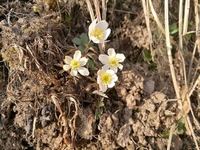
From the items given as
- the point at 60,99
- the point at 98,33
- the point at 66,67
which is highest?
the point at 98,33

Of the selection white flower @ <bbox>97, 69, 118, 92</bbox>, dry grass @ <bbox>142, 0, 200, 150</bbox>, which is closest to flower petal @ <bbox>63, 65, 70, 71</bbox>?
white flower @ <bbox>97, 69, 118, 92</bbox>

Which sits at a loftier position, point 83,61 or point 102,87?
point 83,61

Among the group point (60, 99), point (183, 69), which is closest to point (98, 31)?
point (60, 99)

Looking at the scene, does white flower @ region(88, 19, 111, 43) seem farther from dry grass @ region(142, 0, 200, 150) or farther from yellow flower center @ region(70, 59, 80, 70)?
dry grass @ region(142, 0, 200, 150)

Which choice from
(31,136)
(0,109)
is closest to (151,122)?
(31,136)

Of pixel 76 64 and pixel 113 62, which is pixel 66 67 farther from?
pixel 113 62
